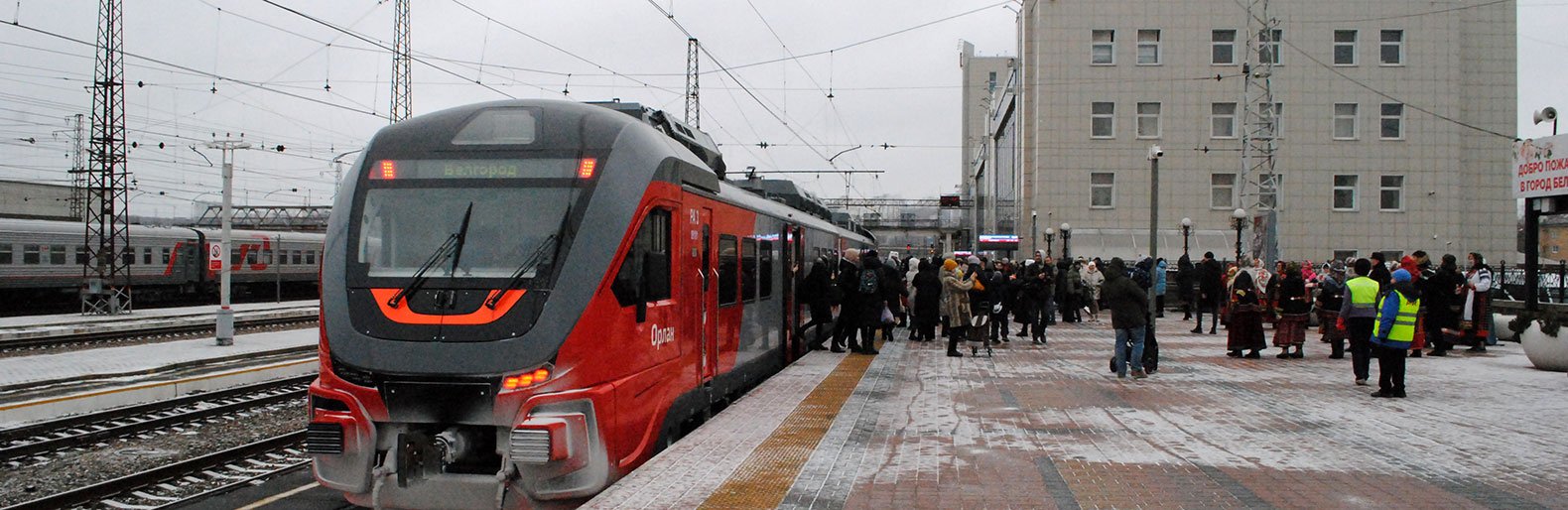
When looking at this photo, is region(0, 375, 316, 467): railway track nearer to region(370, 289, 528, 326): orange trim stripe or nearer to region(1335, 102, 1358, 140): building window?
region(370, 289, 528, 326): orange trim stripe

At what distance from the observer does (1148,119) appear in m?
42.3

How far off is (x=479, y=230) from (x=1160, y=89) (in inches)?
1548

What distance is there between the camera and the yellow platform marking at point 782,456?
19.5ft

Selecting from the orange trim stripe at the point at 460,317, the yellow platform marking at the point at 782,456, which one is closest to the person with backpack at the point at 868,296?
the yellow platform marking at the point at 782,456

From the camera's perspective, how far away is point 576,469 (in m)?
6.50

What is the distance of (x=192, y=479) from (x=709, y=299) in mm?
4339

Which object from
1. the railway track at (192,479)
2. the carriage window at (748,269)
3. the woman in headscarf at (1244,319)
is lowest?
the railway track at (192,479)

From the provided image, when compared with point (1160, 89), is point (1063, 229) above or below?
below

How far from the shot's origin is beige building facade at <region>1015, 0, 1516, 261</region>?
136 ft

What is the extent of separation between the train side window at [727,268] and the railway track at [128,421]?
5879mm

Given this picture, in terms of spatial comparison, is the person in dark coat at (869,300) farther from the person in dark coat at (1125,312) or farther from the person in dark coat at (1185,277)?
the person in dark coat at (1185,277)

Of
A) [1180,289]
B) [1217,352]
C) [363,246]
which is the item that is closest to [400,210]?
[363,246]

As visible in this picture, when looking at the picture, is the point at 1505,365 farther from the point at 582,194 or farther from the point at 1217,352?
the point at 582,194

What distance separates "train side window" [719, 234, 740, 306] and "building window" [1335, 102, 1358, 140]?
38667mm
